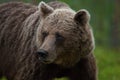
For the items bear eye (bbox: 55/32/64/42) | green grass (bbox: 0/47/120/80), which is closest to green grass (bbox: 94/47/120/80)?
green grass (bbox: 0/47/120/80)

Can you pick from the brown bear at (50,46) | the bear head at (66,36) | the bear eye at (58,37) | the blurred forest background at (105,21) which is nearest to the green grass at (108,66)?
the blurred forest background at (105,21)

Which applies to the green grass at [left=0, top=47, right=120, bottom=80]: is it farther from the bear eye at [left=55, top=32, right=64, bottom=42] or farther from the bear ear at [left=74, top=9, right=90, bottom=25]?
the bear eye at [left=55, top=32, right=64, bottom=42]

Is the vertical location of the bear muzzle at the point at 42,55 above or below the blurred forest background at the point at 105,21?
above

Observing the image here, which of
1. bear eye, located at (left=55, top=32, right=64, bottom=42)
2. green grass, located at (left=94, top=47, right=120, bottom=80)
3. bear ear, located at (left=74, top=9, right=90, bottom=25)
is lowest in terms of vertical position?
green grass, located at (left=94, top=47, right=120, bottom=80)

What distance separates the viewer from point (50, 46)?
692cm

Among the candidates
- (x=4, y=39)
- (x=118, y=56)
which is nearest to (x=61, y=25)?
(x=4, y=39)

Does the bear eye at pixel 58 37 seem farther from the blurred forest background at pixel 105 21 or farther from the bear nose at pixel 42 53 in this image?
the blurred forest background at pixel 105 21

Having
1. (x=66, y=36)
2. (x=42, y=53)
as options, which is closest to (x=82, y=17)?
(x=66, y=36)

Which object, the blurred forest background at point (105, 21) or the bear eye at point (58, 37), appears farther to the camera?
the blurred forest background at point (105, 21)

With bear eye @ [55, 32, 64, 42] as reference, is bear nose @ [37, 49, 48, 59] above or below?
below

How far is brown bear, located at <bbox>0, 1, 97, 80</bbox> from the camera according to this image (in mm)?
7070

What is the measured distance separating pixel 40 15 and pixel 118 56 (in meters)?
8.69

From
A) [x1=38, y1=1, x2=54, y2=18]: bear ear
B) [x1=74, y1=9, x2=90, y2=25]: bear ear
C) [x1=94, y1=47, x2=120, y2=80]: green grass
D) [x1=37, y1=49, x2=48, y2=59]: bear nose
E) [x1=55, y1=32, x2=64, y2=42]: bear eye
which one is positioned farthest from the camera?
[x1=94, y1=47, x2=120, y2=80]: green grass

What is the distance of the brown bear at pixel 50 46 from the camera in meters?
7.07
